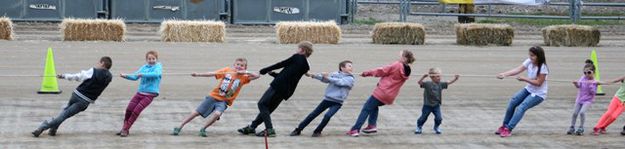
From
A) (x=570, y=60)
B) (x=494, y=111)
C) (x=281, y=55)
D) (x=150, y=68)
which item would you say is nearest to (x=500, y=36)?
(x=570, y=60)

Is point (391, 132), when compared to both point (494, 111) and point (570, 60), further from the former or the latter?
point (570, 60)

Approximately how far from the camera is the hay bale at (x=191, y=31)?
31859 millimetres

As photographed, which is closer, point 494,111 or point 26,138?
point 26,138

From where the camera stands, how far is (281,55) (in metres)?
28.9

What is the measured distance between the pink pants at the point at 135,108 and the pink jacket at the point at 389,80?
3.09 m

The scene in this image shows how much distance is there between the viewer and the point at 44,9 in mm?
37031

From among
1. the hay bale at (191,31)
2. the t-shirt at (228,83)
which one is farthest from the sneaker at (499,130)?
the hay bale at (191,31)

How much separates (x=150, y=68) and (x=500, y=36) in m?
17.7

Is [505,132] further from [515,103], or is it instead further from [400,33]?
[400,33]

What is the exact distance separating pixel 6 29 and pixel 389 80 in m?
15.7

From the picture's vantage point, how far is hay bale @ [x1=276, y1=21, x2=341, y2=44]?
32406 millimetres

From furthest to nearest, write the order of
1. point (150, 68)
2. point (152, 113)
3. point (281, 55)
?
1. point (281, 55)
2. point (152, 113)
3. point (150, 68)

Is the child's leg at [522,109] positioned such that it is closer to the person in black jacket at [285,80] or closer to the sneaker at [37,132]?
the person in black jacket at [285,80]

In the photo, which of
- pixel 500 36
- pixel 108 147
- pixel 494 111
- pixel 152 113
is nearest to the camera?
pixel 108 147
